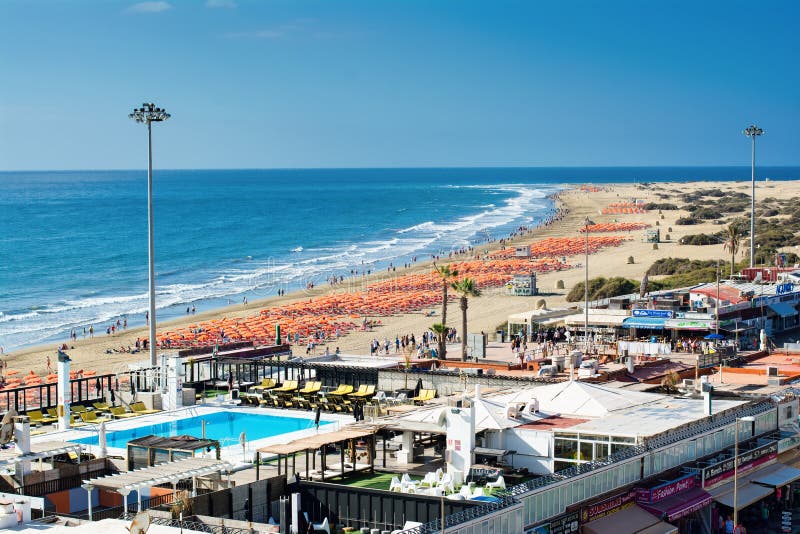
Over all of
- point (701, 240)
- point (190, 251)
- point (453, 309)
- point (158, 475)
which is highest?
point (701, 240)

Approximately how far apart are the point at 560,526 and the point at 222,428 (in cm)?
1117

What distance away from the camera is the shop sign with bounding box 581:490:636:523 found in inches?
742

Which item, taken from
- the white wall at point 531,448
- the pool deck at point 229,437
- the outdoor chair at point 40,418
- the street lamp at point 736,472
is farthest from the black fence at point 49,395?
the street lamp at point 736,472

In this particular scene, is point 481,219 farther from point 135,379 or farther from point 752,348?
point 135,379

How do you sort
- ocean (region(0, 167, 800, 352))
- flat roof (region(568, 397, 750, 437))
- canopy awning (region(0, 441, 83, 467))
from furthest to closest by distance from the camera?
ocean (region(0, 167, 800, 352)), flat roof (region(568, 397, 750, 437)), canopy awning (region(0, 441, 83, 467))

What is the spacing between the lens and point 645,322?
138 ft

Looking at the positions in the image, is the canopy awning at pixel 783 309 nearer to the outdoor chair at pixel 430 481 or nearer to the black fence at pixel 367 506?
the outdoor chair at pixel 430 481

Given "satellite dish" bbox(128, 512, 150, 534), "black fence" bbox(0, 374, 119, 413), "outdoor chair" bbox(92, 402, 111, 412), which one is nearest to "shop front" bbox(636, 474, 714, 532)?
"satellite dish" bbox(128, 512, 150, 534)

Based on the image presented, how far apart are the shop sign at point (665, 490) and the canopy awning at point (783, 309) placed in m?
25.5

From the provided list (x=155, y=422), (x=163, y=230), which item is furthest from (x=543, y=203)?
(x=155, y=422)

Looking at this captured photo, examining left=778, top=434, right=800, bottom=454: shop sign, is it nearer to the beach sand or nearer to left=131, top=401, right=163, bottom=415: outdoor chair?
left=131, top=401, right=163, bottom=415: outdoor chair

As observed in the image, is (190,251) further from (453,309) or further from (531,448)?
(531,448)

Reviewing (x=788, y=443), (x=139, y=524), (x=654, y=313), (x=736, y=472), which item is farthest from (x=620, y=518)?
(x=654, y=313)

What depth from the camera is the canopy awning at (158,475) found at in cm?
1770
